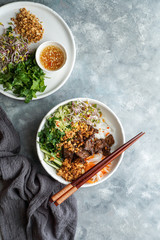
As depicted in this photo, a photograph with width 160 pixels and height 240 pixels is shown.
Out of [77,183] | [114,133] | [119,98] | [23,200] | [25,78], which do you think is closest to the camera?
[77,183]

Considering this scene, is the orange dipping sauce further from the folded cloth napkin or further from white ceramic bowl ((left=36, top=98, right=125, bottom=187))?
the folded cloth napkin

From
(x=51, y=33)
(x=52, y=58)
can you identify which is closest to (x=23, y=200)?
(x=52, y=58)

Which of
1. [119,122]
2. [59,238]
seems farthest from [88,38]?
[59,238]

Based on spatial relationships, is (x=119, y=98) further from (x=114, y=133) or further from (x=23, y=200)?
(x=23, y=200)

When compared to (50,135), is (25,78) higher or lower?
higher

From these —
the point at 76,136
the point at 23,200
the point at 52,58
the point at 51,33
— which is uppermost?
the point at 51,33

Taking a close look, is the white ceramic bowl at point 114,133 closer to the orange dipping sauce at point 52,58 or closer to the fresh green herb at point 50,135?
the fresh green herb at point 50,135

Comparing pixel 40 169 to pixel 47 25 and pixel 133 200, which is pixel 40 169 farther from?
pixel 47 25
